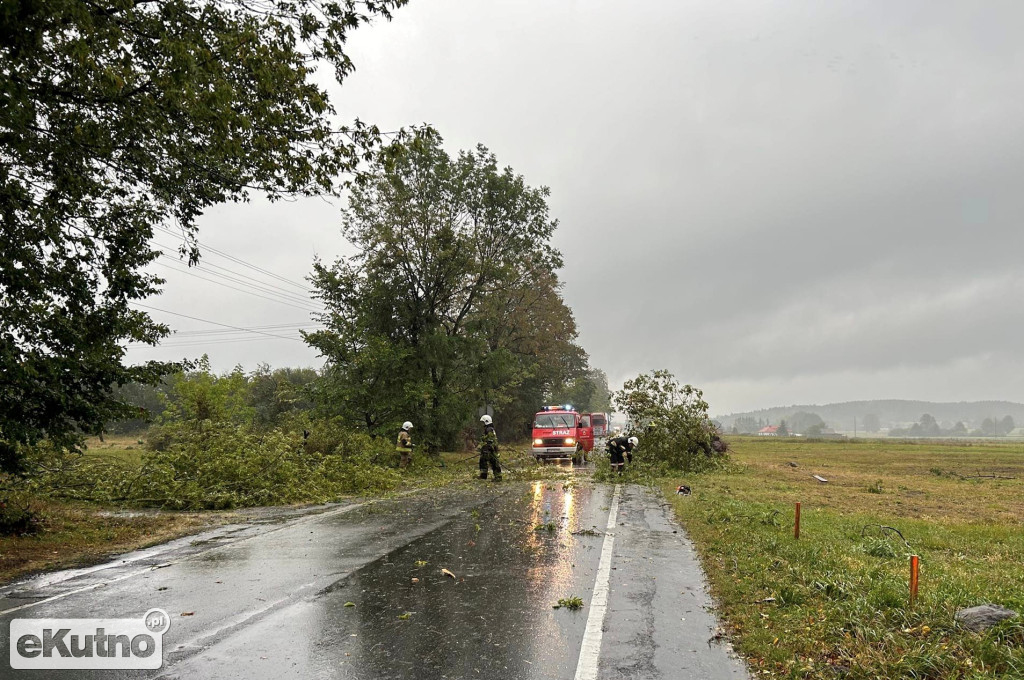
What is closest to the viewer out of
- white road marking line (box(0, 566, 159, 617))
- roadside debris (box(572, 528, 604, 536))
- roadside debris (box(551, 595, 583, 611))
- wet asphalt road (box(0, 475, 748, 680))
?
wet asphalt road (box(0, 475, 748, 680))

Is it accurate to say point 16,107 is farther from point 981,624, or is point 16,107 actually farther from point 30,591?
point 981,624

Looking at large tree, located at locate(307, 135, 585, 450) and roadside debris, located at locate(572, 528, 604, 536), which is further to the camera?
large tree, located at locate(307, 135, 585, 450)

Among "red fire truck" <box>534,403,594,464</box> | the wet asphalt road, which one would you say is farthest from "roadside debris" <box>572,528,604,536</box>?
"red fire truck" <box>534,403,594,464</box>

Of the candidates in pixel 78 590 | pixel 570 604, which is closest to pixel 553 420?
pixel 570 604

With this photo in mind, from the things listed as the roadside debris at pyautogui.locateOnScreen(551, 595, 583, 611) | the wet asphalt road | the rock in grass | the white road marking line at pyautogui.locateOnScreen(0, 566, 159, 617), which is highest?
the rock in grass

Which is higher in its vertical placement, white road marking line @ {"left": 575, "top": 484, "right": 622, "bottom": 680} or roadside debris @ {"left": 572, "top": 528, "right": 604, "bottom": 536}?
white road marking line @ {"left": 575, "top": 484, "right": 622, "bottom": 680}

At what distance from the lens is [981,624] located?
5.18 metres

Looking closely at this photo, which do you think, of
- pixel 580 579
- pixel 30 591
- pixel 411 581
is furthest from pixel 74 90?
pixel 580 579

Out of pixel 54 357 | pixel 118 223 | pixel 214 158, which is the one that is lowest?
pixel 54 357

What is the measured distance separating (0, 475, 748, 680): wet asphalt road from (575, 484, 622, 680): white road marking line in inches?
1.0

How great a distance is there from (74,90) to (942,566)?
1288cm

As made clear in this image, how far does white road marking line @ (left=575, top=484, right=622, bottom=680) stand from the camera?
4684mm

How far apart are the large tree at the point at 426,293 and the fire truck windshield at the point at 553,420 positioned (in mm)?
3762

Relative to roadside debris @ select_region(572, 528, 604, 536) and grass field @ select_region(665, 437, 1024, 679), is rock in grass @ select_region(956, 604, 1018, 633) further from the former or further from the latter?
roadside debris @ select_region(572, 528, 604, 536)
